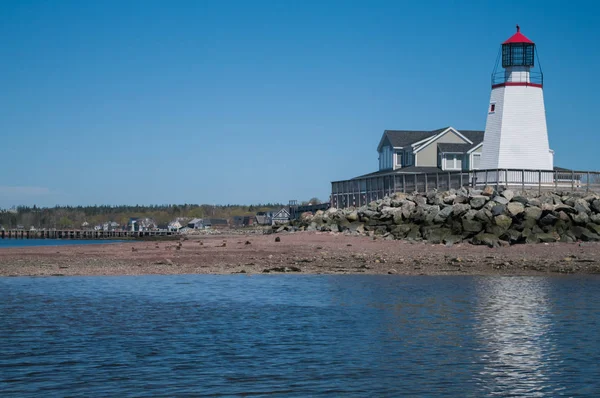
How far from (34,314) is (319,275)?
426 inches

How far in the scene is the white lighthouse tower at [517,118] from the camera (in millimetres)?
44656

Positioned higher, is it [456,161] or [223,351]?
[456,161]

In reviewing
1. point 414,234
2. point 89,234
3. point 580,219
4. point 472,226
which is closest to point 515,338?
point 472,226

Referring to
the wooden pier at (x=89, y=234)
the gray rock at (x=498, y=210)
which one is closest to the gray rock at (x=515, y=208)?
the gray rock at (x=498, y=210)

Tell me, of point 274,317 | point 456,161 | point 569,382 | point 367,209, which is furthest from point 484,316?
point 456,161

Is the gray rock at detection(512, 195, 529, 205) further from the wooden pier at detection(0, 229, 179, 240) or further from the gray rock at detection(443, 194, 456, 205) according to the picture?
the wooden pier at detection(0, 229, 179, 240)

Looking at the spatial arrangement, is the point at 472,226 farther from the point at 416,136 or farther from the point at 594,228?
the point at 416,136

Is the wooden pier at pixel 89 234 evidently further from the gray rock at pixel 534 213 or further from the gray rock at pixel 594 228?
the gray rock at pixel 594 228

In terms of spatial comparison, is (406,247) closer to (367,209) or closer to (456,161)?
(367,209)

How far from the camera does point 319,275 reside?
2458 centimetres

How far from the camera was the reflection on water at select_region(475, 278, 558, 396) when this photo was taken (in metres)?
10.4

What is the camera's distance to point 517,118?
45.1 m

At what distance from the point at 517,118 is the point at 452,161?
15.3m

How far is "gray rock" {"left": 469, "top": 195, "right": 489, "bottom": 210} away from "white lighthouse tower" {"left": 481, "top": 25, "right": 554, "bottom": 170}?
32.5ft
